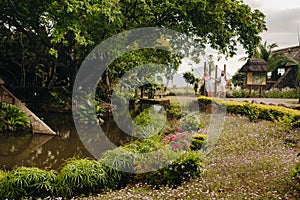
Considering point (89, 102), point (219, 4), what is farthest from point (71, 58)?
point (219, 4)

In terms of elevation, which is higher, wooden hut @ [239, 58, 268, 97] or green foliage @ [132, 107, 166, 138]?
wooden hut @ [239, 58, 268, 97]

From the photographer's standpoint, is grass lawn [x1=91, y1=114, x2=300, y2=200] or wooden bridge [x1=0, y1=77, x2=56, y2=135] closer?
grass lawn [x1=91, y1=114, x2=300, y2=200]

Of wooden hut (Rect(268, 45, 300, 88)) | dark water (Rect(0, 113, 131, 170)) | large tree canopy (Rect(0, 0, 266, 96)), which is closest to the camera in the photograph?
dark water (Rect(0, 113, 131, 170))

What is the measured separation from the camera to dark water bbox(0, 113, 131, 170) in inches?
Answer: 355

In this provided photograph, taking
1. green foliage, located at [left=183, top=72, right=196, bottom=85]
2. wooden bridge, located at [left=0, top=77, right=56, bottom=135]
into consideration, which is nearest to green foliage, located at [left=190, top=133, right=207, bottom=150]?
wooden bridge, located at [left=0, top=77, right=56, bottom=135]

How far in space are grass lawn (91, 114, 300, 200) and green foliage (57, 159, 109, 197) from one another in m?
0.44

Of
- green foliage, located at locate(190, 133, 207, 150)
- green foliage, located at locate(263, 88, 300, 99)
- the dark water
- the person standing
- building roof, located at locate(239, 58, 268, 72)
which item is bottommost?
the dark water

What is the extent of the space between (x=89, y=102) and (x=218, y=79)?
7947mm

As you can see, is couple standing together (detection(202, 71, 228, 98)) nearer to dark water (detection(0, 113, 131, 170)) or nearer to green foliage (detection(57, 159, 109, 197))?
dark water (detection(0, 113, 131, 170))

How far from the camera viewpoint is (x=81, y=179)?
6.24 metres

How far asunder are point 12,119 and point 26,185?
771 cm

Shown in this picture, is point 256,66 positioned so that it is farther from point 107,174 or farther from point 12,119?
point 107,174

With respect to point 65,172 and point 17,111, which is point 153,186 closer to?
point 65,172

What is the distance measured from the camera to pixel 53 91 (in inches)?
798
